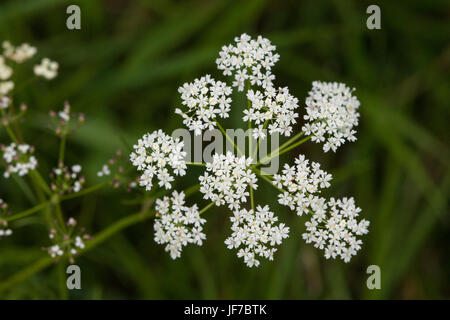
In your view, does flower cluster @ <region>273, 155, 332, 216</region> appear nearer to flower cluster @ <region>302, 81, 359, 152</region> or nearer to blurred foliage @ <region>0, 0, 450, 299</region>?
flower cluster @ <region>302, 81, 359, 152</region>

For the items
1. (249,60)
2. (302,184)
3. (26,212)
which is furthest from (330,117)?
(26,212)

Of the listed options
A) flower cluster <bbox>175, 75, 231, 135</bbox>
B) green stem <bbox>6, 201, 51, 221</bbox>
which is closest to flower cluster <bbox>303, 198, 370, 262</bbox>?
flower cluster <bbox>175, 75, 231, 135</bbox>

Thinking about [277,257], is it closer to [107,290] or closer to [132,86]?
[107,290]

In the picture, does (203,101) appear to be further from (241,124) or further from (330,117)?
(241,124)

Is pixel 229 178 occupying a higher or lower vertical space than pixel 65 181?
lower

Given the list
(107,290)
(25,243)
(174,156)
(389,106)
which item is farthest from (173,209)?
(389,106)

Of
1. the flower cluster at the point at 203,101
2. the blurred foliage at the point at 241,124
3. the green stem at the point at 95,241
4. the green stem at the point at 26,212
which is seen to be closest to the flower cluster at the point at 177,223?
the green stem at the point at 95,241
